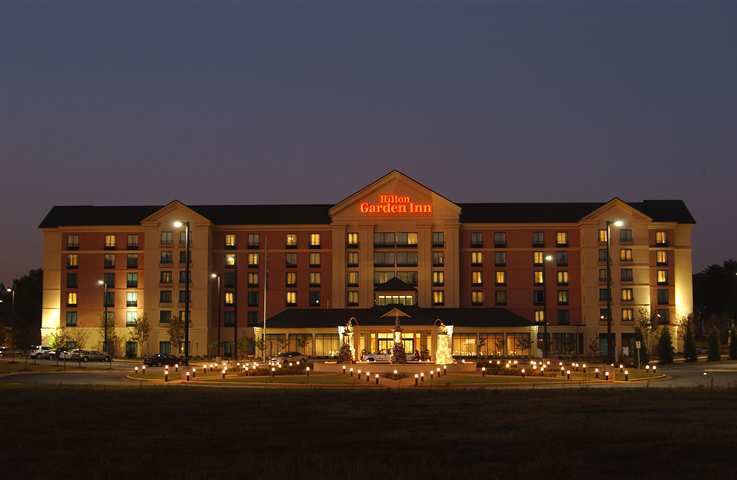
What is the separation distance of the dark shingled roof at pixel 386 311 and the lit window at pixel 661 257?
23183mm

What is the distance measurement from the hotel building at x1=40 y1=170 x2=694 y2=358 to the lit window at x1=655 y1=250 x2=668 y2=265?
13 centimetres

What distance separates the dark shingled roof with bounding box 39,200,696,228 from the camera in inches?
4894

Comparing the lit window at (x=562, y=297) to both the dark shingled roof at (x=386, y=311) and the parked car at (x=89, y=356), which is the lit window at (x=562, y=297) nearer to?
the dark shingled roof at (x=386, y=311)

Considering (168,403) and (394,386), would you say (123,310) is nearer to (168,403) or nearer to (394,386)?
(394,386)

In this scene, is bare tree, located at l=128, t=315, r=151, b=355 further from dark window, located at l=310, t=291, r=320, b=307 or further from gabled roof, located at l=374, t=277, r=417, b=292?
gabled roof, located at l=374, t=277, r=417, b=292

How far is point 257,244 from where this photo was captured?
408 feet

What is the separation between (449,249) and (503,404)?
298 feet

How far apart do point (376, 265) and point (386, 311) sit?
16077mm

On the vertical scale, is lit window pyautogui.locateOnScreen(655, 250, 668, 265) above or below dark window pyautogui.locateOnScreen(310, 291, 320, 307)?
above

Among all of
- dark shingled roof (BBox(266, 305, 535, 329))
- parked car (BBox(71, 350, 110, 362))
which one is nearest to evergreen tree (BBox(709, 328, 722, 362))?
dark shingled roof (BBox(266, 305, 535, 329))

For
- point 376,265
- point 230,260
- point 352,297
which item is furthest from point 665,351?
point 230,260

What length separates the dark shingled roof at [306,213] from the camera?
124 m

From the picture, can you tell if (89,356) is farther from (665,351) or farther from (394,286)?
(665,351)

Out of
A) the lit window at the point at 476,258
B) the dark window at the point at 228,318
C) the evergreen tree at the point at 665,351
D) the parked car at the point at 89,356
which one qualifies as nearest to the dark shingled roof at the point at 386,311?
the lit window at the point at 476,258
